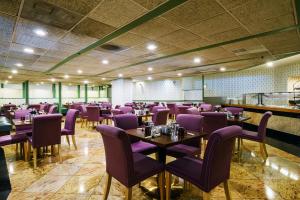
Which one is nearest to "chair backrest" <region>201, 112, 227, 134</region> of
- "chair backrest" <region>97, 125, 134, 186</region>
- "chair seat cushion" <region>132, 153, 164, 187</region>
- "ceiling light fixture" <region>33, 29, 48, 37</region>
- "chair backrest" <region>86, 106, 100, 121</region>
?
"chair seat cushion" <region>132, 153, 164, 187</region>

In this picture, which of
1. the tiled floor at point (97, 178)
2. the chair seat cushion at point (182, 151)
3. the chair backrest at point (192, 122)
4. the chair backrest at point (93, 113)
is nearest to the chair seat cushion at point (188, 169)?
the chair seat cushion at point (182, 151)

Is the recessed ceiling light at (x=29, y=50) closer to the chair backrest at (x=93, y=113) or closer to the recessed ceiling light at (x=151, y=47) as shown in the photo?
the chair backrest at (x=93, y=113)

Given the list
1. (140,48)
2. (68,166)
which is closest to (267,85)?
(140,48)

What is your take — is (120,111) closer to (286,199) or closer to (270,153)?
(270,153)

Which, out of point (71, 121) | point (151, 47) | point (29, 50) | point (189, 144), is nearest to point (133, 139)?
point (189, 144)

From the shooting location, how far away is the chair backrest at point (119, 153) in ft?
5.68

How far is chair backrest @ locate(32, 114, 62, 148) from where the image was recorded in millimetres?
3168

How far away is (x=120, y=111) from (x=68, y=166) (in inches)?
110

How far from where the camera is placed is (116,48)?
182 inches

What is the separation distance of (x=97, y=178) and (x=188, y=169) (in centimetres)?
160

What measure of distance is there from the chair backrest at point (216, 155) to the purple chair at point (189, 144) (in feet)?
2.63

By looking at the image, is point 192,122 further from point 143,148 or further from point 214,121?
point 143,148

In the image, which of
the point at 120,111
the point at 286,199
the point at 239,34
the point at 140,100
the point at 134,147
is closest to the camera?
the point at 286,199

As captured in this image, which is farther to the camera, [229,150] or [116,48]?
[116,48]
